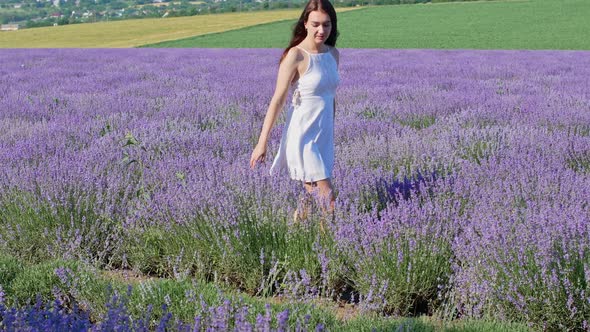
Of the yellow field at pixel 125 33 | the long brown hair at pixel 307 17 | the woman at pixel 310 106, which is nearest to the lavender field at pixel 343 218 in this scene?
the woman at pixel 310 106

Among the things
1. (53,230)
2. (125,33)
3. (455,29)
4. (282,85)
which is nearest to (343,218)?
(282,85)

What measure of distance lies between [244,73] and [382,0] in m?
53.0

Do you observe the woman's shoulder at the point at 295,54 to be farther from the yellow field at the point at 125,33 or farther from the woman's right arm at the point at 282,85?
the yellow field at the point at 125,33

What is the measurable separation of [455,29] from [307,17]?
34954 mm

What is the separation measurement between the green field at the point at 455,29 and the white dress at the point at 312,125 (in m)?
25.3

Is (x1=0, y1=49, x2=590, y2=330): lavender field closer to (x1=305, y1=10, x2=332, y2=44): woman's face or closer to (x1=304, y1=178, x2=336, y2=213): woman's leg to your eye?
(x1=304, y1=178, x2=336, y2=213): woman's leg

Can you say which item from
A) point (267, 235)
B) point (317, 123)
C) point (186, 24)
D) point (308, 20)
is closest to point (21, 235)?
point (267, 235)

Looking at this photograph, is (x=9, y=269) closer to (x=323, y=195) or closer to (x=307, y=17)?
(x=323, y=195)

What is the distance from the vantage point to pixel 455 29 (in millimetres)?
36719

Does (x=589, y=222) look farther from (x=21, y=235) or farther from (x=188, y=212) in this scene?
(x=21, y=235)

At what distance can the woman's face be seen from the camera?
3355 millimetres

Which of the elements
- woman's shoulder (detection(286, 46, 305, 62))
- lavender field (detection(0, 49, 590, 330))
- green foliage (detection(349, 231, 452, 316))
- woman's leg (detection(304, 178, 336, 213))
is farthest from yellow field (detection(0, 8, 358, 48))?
green foliage (detection(349, 231, 452, 316))

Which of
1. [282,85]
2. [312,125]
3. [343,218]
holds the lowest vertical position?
[343,218]

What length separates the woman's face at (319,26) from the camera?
3.36m
